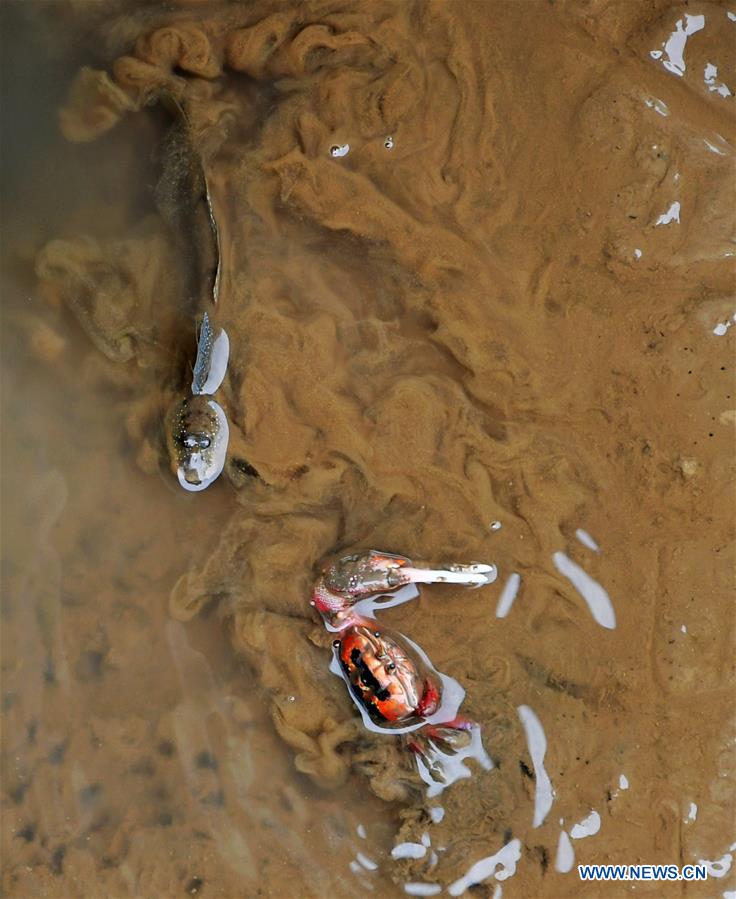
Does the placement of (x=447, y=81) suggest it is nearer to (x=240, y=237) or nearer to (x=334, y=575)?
(x=240, y=237)

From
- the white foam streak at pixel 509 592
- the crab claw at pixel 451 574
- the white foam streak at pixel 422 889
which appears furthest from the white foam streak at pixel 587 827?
the crab claw at pixel 451 574

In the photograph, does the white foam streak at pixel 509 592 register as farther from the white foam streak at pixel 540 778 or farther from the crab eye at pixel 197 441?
the crab eye at pixel 197 441

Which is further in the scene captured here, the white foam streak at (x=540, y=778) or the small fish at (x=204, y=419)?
the small fish at (x=204, y=419)

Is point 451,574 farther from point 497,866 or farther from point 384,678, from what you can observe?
point 497,866

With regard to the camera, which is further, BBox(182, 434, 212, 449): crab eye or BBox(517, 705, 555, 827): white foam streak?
BBox(182, 434, 212, 449): crab eye

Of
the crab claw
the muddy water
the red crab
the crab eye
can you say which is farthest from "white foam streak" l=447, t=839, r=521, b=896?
the crab eye

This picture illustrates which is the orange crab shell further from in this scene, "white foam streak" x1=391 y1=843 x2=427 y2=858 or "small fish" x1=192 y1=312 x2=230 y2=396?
"small fish" x1=192 y1=312 x2=230 y2=396

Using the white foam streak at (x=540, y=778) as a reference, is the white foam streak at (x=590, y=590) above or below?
above
